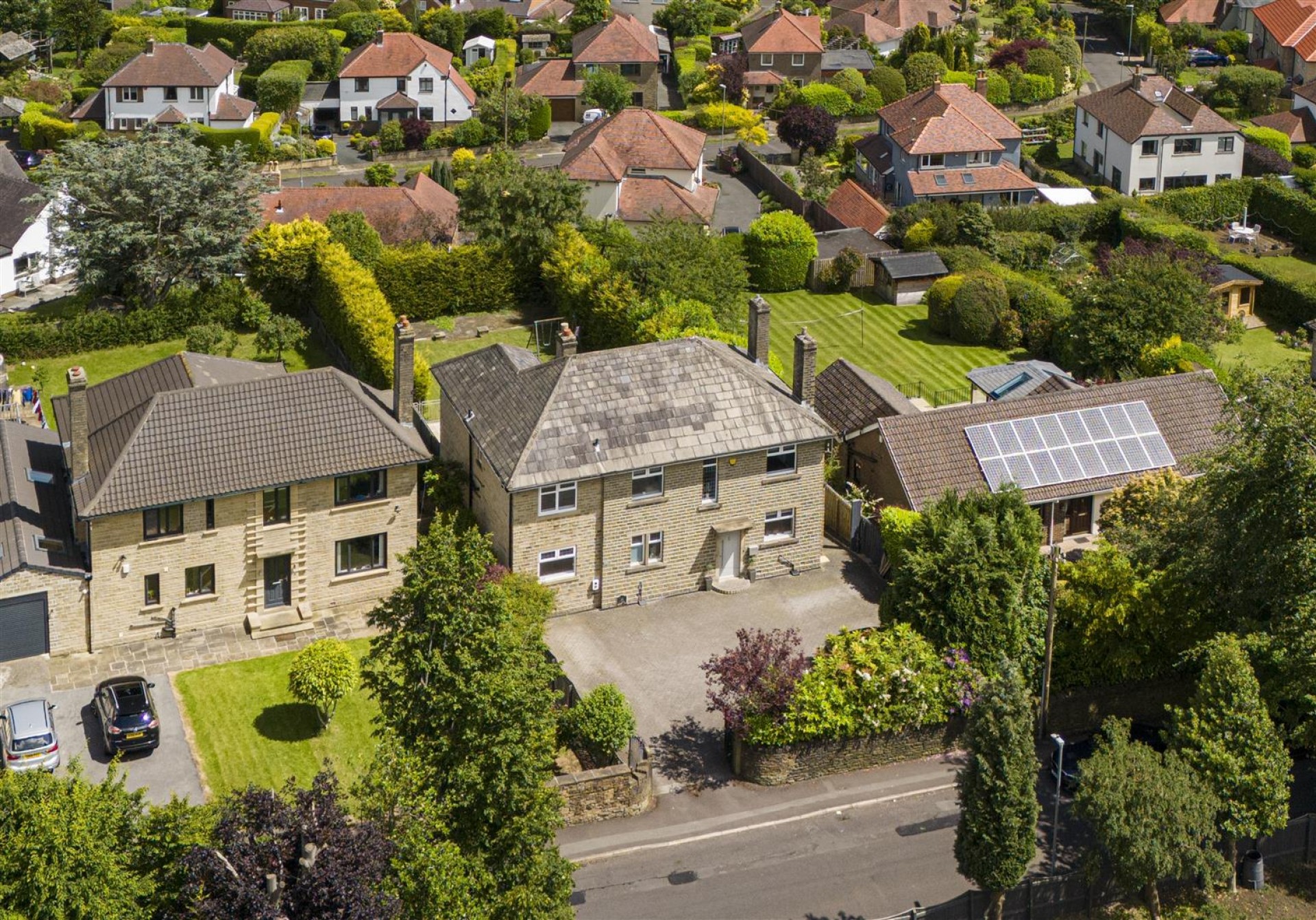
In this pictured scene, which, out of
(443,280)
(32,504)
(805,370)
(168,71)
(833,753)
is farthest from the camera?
(168,71)

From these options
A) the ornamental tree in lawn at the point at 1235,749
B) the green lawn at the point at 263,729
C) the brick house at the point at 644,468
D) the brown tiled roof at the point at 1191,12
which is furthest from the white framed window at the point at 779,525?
the brown tiled roof at the point at 1191,12

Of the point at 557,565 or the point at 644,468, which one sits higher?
the point at 644,468

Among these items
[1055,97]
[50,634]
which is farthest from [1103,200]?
[50,634]

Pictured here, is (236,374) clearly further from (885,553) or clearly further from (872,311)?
(872,311)

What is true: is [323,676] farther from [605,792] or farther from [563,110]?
[563,110]

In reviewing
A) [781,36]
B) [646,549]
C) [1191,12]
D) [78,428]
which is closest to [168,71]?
[781,36]
